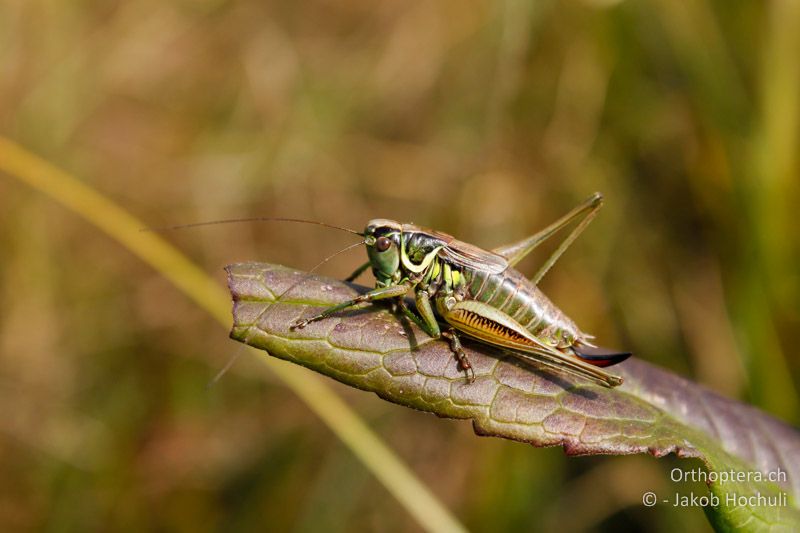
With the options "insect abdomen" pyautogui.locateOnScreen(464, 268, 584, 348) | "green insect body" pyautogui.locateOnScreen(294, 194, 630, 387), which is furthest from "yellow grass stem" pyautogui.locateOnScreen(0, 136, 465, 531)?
"insect abdomen" pyautogui.locateOnScreen(464, 268, 584, 348)

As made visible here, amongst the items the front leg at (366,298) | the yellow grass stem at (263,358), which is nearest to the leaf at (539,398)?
the front leg at (366,298)

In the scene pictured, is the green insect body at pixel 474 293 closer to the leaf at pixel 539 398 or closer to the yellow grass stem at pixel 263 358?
the leaf at pixel 539 398

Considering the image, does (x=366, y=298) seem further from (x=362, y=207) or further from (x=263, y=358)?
(x=362, y=207)

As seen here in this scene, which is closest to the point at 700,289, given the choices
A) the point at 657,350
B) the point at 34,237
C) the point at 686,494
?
the point at 657,350

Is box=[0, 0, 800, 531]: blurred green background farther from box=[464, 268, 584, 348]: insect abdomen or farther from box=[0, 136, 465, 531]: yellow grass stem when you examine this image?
box=[464, 268, 584, 348]: insect abdomen

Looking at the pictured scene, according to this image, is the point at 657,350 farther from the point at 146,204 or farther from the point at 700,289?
the point at 146,204

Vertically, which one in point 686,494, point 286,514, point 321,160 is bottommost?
point 686,494
